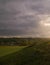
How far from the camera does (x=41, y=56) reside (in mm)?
44094

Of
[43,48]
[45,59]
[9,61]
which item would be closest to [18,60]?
[9,61]

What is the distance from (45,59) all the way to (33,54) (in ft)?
13.3

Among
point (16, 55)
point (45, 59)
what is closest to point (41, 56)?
point (45, 59)

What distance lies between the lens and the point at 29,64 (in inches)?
1558

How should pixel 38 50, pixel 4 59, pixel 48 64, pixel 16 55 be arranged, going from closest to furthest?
pixel 48 64
pixel 4 59
pixel 16 55
pixel 38 50

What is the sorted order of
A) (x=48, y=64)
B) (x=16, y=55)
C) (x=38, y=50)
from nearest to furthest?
(x=48, y=64) < (x=16, y=55) < (x=38, y=50)

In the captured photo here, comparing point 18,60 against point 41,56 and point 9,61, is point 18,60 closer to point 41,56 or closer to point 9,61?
point 9,61

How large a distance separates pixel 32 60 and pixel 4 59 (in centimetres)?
523

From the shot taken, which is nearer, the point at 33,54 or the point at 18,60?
the point at 18,60

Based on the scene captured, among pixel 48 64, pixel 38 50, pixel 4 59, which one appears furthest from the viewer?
pixel 38 50

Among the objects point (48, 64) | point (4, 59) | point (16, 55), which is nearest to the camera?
point (48, 64)

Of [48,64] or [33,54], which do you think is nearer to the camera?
[48,64]

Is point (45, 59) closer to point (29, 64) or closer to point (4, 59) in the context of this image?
point (29, 64)

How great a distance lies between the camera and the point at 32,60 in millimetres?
41969
